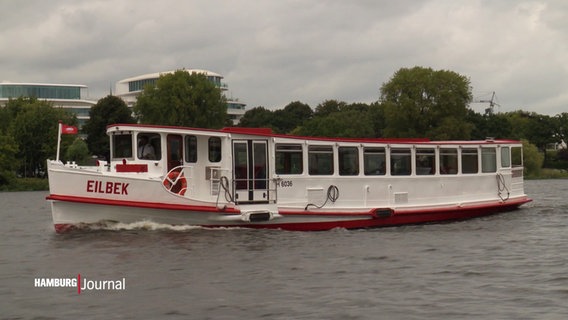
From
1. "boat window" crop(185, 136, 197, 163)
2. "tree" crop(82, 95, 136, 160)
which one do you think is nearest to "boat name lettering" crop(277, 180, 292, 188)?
"boat window" crop(185, 136, 197, 163)

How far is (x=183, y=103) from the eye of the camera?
89.9 metres

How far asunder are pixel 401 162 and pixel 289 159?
475 cm

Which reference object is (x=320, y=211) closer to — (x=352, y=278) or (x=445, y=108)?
(x=352, y=278)

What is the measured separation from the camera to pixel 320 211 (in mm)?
25156

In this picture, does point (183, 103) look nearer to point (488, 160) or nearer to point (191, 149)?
point (488, 160)

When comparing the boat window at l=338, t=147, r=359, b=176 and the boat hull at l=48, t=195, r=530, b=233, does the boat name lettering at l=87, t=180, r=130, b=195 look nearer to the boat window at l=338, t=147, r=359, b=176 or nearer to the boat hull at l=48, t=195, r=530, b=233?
the boat hull at l=48, t=195, r=530, b=233

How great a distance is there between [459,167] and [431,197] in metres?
1.98

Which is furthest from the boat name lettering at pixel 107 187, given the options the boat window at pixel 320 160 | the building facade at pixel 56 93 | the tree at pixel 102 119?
the building facade at pixel 56 93

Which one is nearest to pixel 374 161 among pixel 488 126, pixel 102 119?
pixel 102 119

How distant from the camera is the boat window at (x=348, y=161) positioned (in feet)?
86.2

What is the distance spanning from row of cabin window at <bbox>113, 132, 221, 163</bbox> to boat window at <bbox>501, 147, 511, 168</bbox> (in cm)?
1249

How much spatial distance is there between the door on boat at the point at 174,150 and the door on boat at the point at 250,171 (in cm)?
167

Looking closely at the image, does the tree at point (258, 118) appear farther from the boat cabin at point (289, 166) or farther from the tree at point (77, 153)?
the boat cabin at point (289, 166)

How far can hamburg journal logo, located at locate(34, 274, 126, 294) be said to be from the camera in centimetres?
1572
